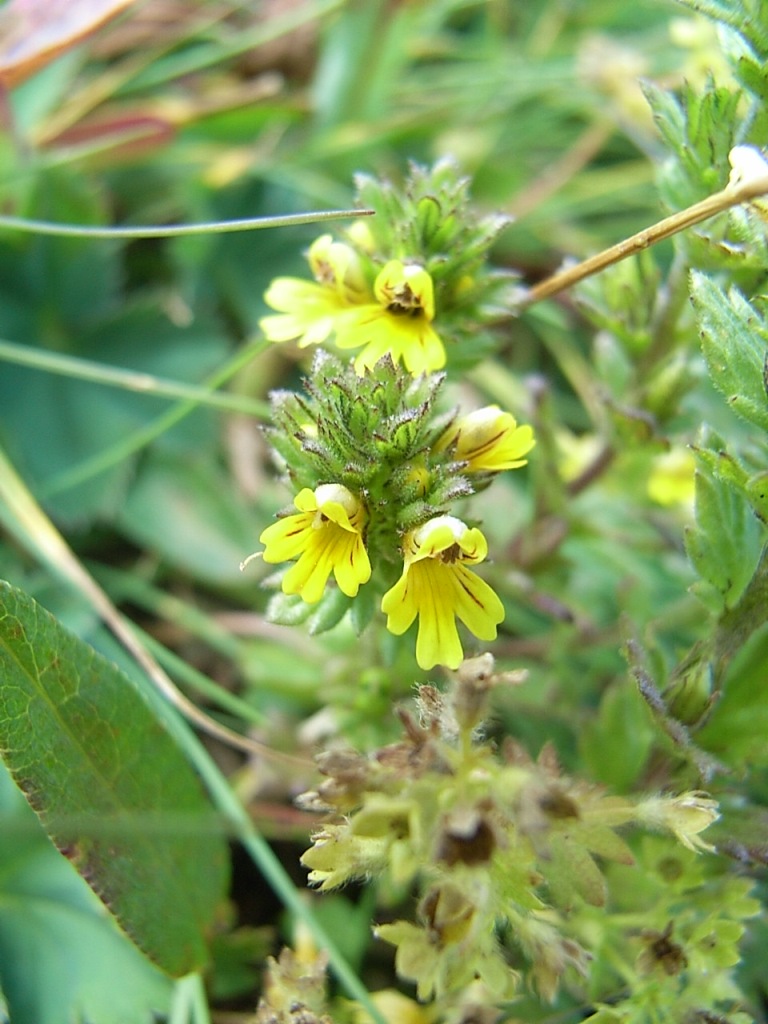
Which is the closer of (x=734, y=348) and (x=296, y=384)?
(x=734, y=348)

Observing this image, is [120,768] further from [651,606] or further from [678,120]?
[678,120]

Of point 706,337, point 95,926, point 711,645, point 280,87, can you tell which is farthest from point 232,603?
point 280,87

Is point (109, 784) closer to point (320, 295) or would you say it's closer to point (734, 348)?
point (320, 295)

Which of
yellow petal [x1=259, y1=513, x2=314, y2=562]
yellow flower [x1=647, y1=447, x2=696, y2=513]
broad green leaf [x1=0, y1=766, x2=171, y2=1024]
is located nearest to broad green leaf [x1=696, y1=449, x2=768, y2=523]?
yellow petal [x1=259, y1=513, x2=314, y2=562]

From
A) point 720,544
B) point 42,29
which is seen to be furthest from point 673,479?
point 42,29

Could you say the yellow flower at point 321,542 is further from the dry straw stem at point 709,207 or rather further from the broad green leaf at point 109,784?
the dry straw stem at point 709,207
